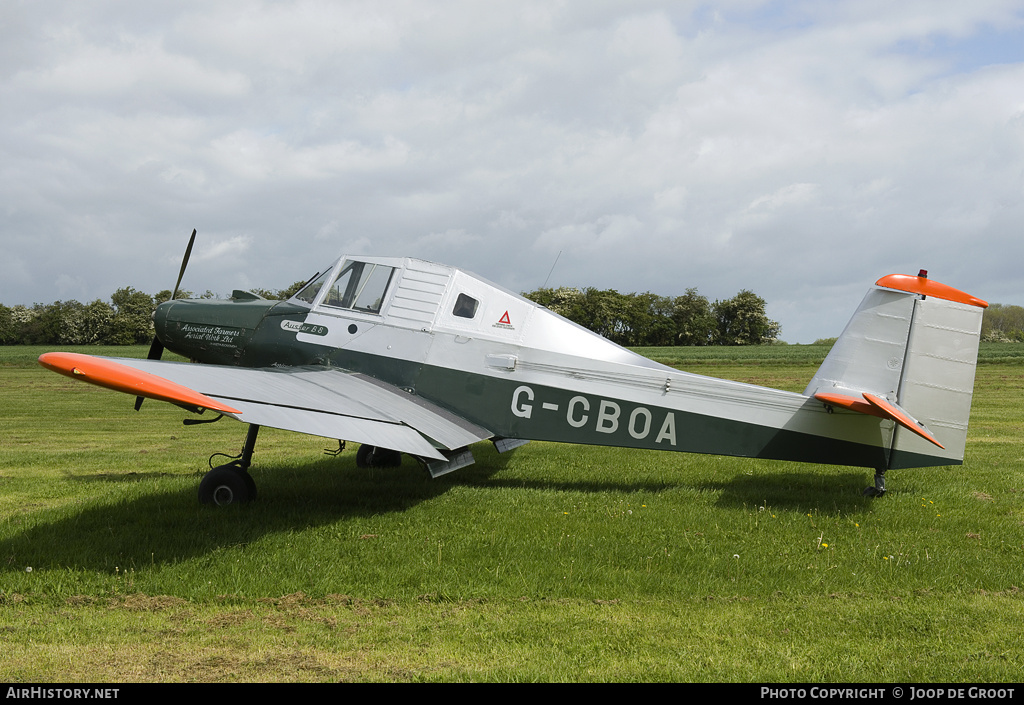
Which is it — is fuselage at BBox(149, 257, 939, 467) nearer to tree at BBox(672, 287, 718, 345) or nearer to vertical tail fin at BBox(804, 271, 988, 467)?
vertical tail fin at BBox(804, 271, 988, 467)

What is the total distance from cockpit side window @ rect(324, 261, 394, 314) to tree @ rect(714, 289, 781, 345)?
78.6 m

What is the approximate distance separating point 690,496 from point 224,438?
33.5 ft

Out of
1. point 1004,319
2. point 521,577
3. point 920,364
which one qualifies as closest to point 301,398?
point 521,577

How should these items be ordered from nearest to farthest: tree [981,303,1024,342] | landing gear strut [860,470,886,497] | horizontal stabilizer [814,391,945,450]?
horizontal stabilizer [814,391,945,450] → landing gear strut [860,470,886,497] → tree [981,303,1024,342]

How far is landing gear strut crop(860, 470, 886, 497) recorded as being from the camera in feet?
24.0

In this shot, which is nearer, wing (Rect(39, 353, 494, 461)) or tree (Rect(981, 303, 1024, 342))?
wing (Rect(39, 353, 494, 461))

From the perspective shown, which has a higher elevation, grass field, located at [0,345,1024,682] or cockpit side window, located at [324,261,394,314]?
cockpit side window, located at [324,261,394,314]

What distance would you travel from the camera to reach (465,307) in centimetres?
807

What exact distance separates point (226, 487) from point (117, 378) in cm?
263

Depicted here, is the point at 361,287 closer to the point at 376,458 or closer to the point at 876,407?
the point at 376,458

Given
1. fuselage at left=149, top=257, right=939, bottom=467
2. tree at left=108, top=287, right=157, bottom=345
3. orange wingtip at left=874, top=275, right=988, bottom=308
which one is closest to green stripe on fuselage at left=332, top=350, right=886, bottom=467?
fuselage at left=149, top=257, right=939, bottom=467

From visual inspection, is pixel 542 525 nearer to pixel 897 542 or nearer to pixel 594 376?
pixel 594 376
